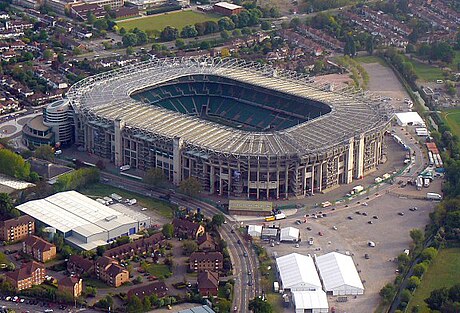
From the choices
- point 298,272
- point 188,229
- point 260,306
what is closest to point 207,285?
point 260,306

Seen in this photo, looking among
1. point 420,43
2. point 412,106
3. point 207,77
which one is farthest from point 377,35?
point 207,77

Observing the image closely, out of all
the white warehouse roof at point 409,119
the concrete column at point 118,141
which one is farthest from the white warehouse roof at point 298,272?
the white warehouse roof at point 409,119

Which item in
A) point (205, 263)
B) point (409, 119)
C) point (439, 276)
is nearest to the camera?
point (439, 276)

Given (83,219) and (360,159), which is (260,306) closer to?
(83,219)

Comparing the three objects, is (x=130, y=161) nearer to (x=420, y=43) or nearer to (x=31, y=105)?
(x=31, y=105)

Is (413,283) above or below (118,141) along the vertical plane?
below

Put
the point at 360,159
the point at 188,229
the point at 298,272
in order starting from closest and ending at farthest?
the point at 298,272
the point at 188,229
the point at 360,159

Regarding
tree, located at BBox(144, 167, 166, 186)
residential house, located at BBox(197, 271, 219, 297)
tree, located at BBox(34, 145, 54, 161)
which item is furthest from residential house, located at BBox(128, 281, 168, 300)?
tree, located at BBox(34, 145, 54, 161)
